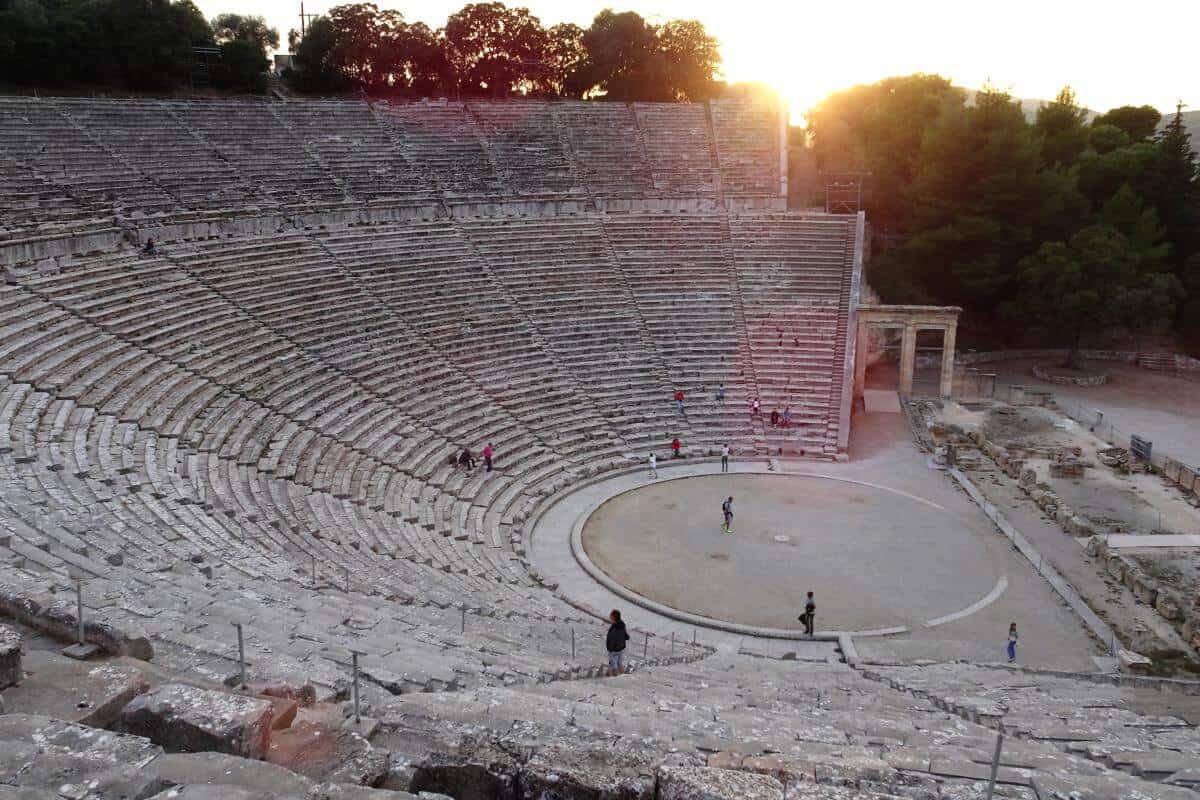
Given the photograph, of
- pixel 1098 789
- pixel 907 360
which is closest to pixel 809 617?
pixel 1098 789

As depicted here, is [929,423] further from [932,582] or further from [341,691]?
[341,691]

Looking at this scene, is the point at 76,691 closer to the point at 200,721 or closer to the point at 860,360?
the point at 200,721

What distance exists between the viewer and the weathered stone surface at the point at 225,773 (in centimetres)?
397

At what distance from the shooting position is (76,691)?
4992mm

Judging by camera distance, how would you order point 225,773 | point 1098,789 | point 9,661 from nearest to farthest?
point 225,773 < point 9,661 < point 1098,789

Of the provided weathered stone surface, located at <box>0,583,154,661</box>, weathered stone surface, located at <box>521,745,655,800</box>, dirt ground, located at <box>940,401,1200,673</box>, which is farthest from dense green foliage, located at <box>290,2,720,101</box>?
weathered stone surface, located at <box>521,745,655,800</box>

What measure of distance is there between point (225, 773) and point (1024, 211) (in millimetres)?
42605

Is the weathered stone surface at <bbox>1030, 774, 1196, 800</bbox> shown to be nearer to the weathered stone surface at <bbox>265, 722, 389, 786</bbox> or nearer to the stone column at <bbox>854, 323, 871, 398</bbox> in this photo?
the weathered stone surface at <bbox>265, 722, 389, 786</bbox>

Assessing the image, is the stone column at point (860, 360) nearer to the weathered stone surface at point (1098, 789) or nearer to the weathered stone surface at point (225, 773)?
the weathered stone surface at point (1098, 789)

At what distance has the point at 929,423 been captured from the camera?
27062 mm

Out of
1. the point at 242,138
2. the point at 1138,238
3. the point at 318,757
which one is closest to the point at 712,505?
the point at 318,757

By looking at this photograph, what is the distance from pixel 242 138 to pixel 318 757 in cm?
3009

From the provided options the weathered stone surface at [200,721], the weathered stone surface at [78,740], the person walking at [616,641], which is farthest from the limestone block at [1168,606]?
the weathered stone surface at [78,740]

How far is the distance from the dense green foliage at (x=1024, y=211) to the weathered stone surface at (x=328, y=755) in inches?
1463
